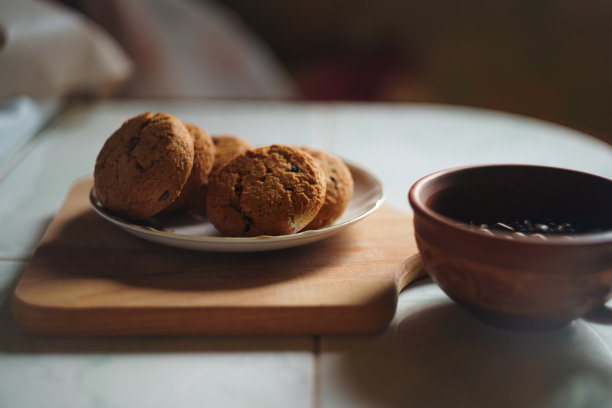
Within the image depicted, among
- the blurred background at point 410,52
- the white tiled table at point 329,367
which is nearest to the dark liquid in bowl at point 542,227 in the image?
the white tiled table at point 329,367

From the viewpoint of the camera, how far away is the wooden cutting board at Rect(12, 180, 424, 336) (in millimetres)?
569

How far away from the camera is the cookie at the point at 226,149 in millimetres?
808

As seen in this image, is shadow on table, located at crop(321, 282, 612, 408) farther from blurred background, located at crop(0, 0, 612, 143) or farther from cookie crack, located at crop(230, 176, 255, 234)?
blurred background, located at crop(0, 0, 612, 143)

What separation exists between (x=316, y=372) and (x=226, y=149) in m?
0.41

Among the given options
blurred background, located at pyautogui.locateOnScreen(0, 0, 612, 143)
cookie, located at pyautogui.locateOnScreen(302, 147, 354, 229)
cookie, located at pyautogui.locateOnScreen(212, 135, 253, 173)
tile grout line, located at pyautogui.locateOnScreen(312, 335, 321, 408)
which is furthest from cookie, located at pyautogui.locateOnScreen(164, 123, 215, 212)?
blurred background, located at pyautogui.locateOnScreen(0, 0, 612, 143)

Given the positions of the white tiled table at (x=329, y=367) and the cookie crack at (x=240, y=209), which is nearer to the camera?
the white tiled table at (x=329, y=367)

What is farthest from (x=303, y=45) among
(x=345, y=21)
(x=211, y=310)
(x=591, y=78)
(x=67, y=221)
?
(x=211, y=310)

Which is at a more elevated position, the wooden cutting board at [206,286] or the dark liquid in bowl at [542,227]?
the dark liquid in bowl at [542,227]

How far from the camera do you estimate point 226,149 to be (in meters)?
0.83

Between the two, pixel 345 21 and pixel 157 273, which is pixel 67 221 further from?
pixel 345 21

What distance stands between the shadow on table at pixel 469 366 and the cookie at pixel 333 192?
0.19m

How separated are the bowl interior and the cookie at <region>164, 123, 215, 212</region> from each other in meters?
0.32

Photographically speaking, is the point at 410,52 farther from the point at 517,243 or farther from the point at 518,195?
the point at 517,243

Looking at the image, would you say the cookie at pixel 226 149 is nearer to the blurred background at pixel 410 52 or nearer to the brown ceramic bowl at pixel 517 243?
the brown ceramic bowl at pixel 517 243
